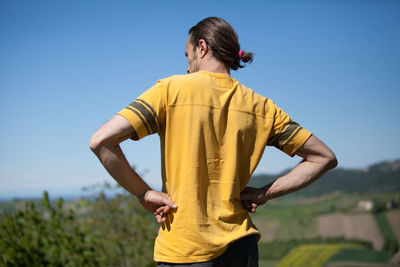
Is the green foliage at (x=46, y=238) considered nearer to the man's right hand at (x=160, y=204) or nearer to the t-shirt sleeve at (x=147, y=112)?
the man's right hand at (x=160, y=204)

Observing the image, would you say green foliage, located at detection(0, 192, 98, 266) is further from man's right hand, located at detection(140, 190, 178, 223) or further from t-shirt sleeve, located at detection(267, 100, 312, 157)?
t-shirt sleeve, located at detection(267, 100, 312, 157)

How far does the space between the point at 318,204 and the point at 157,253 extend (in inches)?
1042

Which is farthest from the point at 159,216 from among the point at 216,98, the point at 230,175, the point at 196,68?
the point at 196,68

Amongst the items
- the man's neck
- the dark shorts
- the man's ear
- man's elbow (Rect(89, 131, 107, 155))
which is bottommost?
the dark shorts

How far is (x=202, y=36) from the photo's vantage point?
1828mm

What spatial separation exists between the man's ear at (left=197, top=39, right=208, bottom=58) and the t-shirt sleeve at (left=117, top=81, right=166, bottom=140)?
0.31 m

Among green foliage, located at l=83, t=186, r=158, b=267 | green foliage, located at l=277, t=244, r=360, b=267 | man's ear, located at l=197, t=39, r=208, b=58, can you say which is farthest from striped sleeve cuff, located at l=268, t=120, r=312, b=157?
green foliage, located at l=277, t=244, r=360, b=267

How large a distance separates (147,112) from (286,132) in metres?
0.72

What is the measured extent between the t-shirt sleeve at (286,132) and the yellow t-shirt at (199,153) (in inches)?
6.9

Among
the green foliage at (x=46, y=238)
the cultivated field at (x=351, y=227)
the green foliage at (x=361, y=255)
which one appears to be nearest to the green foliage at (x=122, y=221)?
the green foliage at (x=46, y=238)

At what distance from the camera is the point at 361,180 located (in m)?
27.7

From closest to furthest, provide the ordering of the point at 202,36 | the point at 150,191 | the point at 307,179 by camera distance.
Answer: the point at 150,191 → the point at 202,36 → the point at 307,179

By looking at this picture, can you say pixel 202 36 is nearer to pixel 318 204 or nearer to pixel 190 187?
pixel 190 187

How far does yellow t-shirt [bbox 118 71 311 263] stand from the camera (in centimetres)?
159
